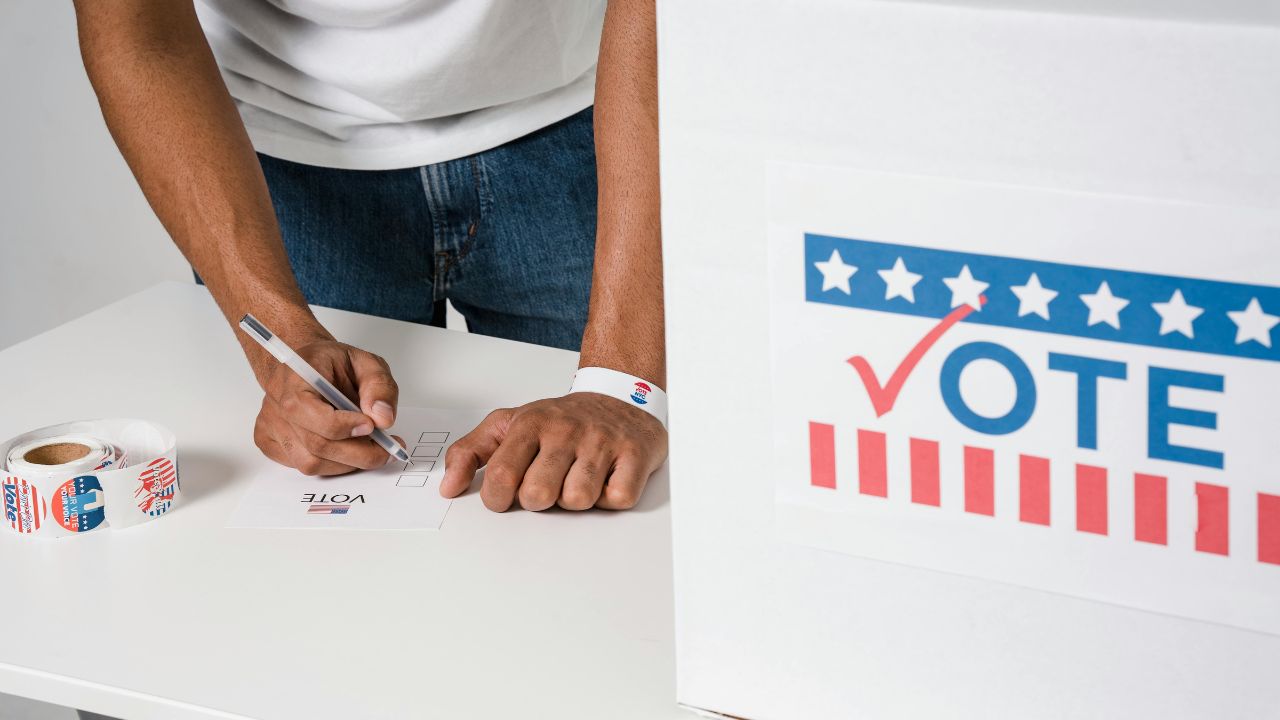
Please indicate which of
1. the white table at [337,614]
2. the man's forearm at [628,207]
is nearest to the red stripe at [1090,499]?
the white table at [337,614]

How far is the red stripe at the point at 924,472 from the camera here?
0.51 m

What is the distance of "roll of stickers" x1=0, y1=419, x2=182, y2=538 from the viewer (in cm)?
81

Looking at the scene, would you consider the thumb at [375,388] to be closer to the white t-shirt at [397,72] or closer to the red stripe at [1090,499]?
the white t-shirt at [397,72]

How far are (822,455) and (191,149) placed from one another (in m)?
0.85

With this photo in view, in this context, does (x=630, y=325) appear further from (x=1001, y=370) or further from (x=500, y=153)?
(x=1001, y=370)

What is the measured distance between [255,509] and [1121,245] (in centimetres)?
63

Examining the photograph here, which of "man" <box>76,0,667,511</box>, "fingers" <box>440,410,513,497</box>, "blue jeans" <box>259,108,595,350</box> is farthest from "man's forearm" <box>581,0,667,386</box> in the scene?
"blue jeans" <box>259,108,595,350</box>

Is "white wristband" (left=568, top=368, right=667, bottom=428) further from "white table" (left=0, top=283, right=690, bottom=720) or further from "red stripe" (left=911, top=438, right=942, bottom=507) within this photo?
"red stripe" (left=911, top=438, right=942, bottom=507)

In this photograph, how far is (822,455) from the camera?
53 cm

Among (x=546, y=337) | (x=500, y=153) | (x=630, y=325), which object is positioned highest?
(x=500, y=153)

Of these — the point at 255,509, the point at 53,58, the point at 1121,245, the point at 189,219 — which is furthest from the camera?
the point at 53,58

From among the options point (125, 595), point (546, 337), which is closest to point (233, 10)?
point (546, 337)

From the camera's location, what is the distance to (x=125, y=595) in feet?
2.48

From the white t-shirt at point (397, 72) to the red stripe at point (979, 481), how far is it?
85 centimetres
